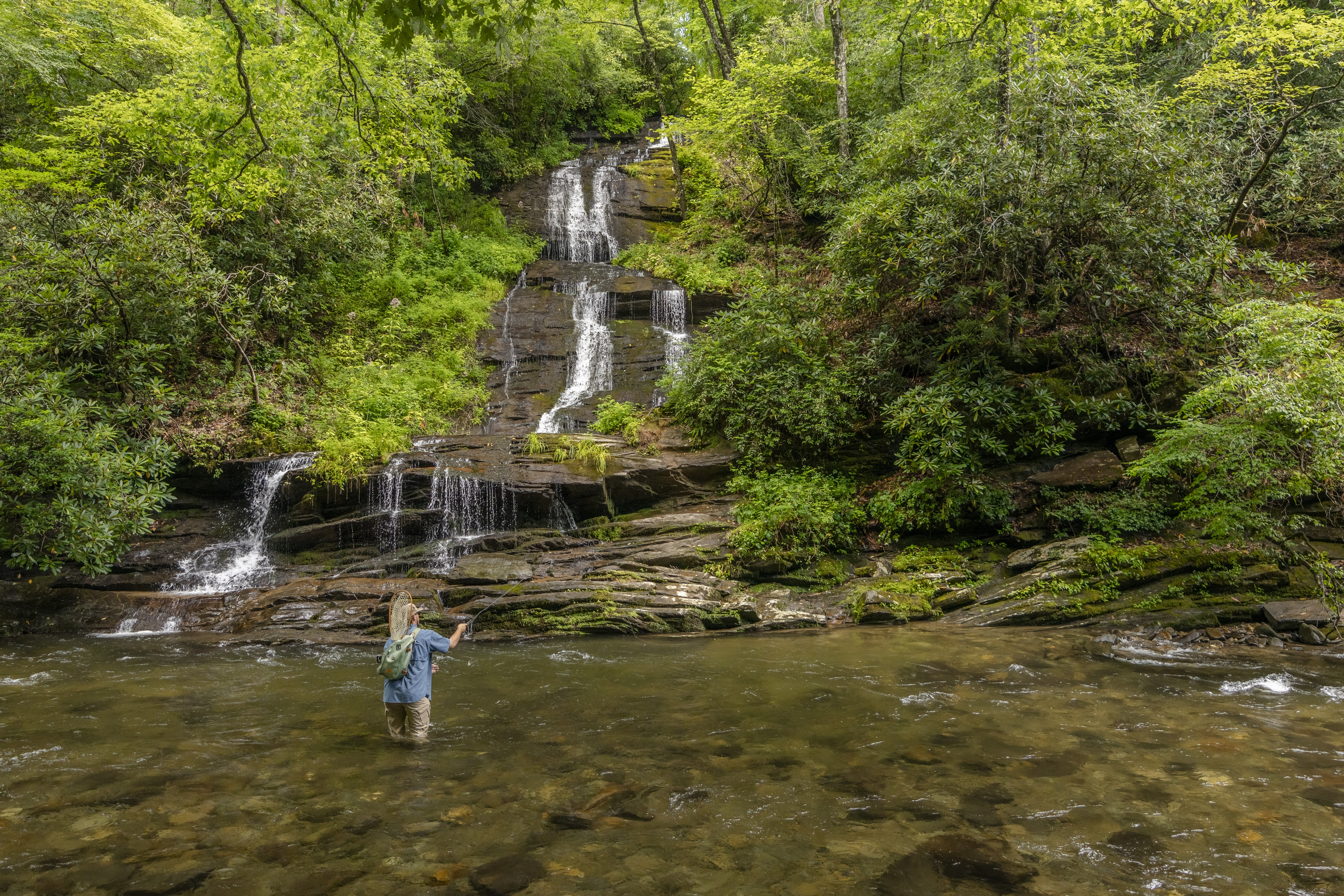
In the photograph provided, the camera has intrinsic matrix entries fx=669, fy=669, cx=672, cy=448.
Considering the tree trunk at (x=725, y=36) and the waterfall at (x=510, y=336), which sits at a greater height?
the tree trunk at (x=725, y=36)

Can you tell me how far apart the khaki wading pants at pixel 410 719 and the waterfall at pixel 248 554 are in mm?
6805

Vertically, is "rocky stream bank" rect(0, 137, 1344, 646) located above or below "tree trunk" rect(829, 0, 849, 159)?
below

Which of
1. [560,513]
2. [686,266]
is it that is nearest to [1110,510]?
[560,513]

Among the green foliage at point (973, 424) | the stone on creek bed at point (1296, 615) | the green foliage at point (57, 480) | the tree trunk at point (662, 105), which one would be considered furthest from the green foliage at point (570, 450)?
the tree trunk at point (662, 105)

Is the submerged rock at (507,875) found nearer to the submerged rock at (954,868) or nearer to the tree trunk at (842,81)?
the submerged rock at (954,868)

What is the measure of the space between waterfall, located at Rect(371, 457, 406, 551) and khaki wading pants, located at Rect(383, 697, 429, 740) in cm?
644

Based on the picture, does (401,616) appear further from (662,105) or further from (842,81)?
(662,105)

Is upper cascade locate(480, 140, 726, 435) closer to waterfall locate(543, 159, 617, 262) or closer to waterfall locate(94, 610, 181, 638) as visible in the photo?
waterfall locate(543, 159, 617, 262)

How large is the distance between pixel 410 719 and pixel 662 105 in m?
21.6

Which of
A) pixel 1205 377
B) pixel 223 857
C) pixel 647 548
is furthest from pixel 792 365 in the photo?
pixel 223 857

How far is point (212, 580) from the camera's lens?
1102 centimetres

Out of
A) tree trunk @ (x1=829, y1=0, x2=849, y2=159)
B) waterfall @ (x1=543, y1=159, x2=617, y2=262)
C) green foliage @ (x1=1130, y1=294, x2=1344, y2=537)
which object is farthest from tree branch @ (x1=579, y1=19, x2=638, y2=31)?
green foliage @ (x1=1130, y1=294, x2=1344, y2=537)

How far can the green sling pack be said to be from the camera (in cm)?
549

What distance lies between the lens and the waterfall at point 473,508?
1177cm
